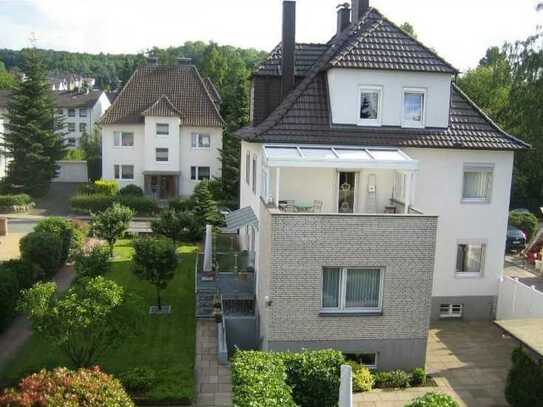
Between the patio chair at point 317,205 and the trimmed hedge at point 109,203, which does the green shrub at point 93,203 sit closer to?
the trimmed hedge at point 109,203

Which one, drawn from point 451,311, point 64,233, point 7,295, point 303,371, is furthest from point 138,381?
point 64,233

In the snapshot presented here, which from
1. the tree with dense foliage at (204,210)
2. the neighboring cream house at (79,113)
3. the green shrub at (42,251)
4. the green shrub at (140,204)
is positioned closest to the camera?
the green shrub at (42,251)

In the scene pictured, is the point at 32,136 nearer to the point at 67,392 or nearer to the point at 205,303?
the point at 205,303

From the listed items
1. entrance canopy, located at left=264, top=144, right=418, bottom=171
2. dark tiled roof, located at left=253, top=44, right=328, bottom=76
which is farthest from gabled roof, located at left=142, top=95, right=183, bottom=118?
entrance canopy, located at left=264, top=144, right=418, bottom=171

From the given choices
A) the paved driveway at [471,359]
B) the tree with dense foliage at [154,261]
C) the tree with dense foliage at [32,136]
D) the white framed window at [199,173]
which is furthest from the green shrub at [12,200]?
the paved driveway at [471,359]

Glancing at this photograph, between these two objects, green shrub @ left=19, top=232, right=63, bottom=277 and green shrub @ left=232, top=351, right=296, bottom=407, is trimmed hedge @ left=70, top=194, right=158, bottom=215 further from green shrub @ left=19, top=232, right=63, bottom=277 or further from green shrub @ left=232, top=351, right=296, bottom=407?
green shrub @ left=232, top=351, right=296, bottom=407
